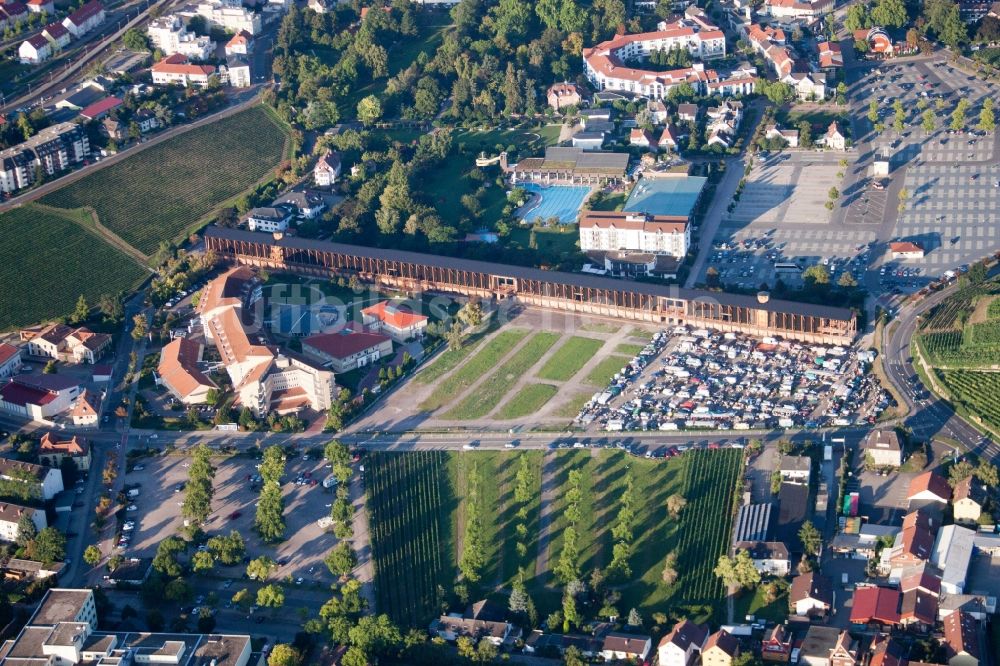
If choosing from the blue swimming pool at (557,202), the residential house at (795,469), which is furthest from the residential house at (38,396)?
the residential house at (795,469)

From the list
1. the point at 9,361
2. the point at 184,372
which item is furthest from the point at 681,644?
the point at 9,361

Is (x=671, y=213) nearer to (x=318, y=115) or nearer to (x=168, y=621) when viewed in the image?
(x=318, y=115)

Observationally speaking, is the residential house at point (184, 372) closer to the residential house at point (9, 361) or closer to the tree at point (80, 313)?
the tree at point (80, 313)

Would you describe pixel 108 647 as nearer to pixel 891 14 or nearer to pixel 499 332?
pixel 499 332

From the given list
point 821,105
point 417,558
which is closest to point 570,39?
point 821,105

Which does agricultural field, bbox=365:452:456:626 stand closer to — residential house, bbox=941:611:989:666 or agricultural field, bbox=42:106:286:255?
residential house, bbox=941:611:989:666

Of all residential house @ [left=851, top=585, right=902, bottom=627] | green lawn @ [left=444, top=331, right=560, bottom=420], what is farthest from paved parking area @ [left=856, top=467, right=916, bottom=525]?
green lawn @ [left=444, top=331, right=560, bottom=420]

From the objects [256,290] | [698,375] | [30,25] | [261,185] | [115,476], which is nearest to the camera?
[115,476]
